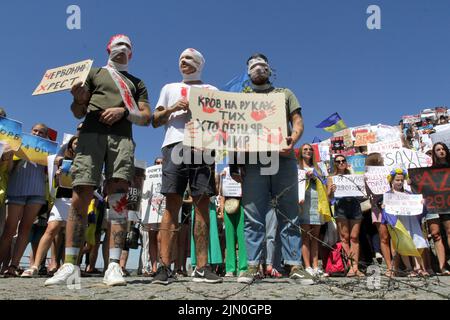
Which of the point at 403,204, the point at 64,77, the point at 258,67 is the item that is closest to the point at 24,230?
the point at 64,77

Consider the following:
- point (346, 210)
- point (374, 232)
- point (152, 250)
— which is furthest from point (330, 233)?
point (152, 250)

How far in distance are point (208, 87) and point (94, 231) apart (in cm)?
361

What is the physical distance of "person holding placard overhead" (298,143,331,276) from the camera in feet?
19.4

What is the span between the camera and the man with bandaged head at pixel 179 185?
361 centimetres

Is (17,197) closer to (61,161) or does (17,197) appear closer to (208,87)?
(61,161)

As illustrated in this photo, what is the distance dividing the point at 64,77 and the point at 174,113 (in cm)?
108

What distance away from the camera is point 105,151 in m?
3.50

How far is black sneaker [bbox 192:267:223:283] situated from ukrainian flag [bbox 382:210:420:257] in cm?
272

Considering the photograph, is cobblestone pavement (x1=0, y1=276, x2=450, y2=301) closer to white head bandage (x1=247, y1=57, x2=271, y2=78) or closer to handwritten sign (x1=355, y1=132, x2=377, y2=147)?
Answer: white head bandage (x1=247, y1=57, x2=271, y2=78)

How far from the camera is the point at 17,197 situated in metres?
5.24

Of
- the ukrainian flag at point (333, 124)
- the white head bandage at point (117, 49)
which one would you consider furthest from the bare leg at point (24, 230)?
the ukrainian flag at point (333, 124)

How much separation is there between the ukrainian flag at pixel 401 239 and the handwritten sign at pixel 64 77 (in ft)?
13.9

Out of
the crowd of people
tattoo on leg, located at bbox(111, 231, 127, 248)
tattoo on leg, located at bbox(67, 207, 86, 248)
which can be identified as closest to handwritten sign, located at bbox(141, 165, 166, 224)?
the crowd of people

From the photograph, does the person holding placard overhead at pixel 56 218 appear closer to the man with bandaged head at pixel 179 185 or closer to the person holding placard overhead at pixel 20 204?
the person holding placard overhead at pixel 20 204
